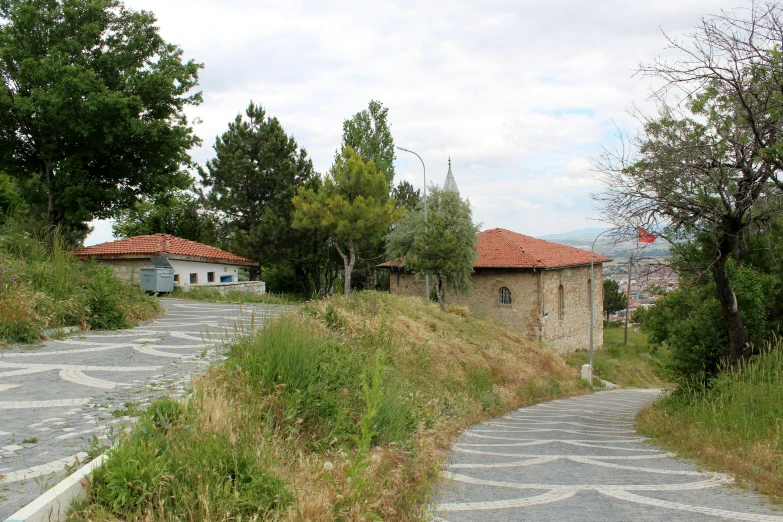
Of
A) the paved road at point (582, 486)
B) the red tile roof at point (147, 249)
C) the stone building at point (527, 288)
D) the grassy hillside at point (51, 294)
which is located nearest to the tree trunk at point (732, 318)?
the paved road at point (582, 486)

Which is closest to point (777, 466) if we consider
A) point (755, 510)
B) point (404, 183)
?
point (755, 510)

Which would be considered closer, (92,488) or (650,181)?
(92,488)

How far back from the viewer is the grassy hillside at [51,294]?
839 centimetres

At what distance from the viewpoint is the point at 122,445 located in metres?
3.69

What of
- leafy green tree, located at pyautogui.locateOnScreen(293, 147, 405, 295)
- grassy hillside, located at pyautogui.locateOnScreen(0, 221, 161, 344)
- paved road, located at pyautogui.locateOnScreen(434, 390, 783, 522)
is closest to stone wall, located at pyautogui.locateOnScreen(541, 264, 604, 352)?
leafy green tree, located at pyautogui.locateOnScreen(293, 147, 405, 295)

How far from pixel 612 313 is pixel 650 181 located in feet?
192

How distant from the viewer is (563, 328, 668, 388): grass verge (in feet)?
106

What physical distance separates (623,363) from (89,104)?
31747 millimetres

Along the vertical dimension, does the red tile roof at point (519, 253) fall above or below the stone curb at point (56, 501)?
above

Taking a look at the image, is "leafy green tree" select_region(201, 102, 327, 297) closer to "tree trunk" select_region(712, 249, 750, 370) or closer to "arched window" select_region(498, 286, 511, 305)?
"arched window" select_region(498, 286, 511, 305)

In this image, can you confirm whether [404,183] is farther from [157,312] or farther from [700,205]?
[700,205]

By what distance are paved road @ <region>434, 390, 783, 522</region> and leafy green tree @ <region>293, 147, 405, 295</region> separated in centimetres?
2420

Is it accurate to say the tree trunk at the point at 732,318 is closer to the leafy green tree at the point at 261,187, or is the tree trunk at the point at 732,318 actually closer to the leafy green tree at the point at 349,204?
the leafy green tree at the point at 349,204

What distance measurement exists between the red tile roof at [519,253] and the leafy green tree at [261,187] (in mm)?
6500
